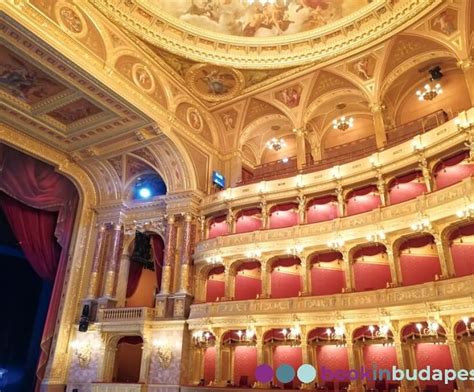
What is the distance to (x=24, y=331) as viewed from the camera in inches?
958

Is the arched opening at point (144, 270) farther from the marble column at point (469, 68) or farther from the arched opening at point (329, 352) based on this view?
the marble column at point (469, 68)

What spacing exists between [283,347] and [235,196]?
24.4 ft

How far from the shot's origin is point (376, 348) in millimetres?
15359

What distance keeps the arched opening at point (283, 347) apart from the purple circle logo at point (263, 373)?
11.1 inches

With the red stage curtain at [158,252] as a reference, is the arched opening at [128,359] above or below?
below

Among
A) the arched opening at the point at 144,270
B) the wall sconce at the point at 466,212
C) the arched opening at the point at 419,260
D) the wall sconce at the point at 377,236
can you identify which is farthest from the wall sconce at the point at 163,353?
the wall sconce at the point at 466,212

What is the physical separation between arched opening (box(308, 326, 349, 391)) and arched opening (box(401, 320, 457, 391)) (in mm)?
2358

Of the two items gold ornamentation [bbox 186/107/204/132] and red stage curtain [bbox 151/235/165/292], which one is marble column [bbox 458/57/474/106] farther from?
red stage curtain [bbox 151/235/165/292]

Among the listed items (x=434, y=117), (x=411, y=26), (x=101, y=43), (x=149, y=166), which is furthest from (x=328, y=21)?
(x=149, y=166)

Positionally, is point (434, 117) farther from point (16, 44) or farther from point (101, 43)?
point (16, 44)

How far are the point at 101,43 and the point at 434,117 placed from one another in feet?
52.5

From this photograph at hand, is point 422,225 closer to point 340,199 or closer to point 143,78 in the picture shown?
point 340,199

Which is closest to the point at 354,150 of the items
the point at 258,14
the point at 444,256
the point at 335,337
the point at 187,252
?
the point at 258,14

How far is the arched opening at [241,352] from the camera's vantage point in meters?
17.2
